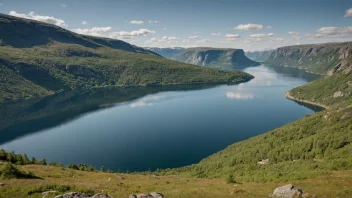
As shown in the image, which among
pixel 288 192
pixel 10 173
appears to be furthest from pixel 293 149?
pixel 10 173

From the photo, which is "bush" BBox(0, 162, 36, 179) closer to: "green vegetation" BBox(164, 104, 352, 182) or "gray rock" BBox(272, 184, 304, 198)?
"gray rock" BBox(272, 184, 304, 198)

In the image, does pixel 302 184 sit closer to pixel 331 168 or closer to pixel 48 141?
pixel 331 168

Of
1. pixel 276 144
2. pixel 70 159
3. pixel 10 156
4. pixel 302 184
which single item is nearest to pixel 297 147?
pixel 276 144

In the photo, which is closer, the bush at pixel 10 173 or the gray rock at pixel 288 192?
the gray rock at pixel 288 192

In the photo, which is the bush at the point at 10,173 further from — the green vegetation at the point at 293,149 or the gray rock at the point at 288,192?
the green vegetation at the point at 293,149

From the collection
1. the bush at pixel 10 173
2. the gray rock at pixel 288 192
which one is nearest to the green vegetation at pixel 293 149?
the gray rock at pixel 288 192

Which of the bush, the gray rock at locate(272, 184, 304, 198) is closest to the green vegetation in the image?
the gray rock at locate(272, 184, 304, 198)

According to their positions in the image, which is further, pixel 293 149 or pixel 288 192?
pixel 293 149

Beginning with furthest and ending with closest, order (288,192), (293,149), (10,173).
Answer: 1. (293,149)
2. (10,173)
3. (288,192)

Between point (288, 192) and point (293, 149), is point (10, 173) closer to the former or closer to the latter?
point (288, 192)

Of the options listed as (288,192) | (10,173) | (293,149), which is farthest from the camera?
(293,149)

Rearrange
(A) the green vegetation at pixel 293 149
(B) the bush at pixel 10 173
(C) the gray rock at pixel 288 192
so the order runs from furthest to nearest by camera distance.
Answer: (A) the green vegetation at pixel 293 149
(B) the bush at pixel 10 173
(C) the gray rock at pixel 288 192
